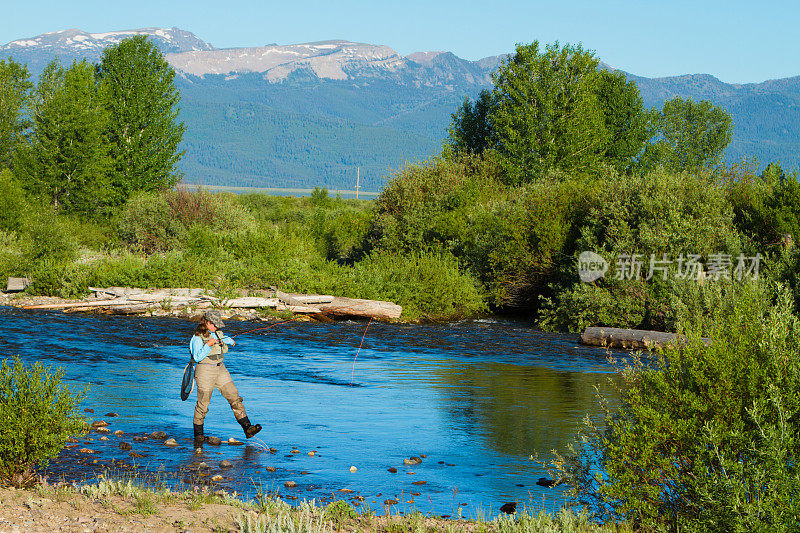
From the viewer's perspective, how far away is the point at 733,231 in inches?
1062

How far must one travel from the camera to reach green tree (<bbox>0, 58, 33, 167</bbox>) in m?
60.3

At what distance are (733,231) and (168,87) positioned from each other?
3947cm

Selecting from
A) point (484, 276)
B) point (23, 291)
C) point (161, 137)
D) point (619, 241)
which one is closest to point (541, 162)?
point (484, 276)

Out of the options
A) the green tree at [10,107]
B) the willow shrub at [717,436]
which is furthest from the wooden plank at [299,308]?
the green tree at [10,107]

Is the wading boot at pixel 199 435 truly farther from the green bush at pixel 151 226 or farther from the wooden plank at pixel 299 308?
the green bush at pixel 151 226

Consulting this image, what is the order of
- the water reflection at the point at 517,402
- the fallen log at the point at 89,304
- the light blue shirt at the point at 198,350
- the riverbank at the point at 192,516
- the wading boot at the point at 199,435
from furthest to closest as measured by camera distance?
the fallen log at the point at 89,304 < the water reflection at the point at 517,402 < the light blue shirt at the point at 198,350 < the wading boot at the point at 199,435 < the riverbank at the point at 192,516

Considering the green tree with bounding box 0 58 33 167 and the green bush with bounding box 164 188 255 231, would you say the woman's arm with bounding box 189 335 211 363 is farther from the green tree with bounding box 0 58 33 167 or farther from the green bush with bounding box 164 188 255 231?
the green tree with bounding box 0 58 33 167

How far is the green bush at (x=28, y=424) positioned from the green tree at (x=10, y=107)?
57.4 metres

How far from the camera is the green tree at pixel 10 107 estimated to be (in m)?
60.3

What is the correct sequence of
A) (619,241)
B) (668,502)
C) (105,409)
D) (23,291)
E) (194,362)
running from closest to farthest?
1. (668,502)
2. (194,362)
3. (105,409)
4. (619,241)
5. (23,291)

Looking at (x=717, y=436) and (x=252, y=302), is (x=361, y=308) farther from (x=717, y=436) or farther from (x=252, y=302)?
(x=717, y=436)

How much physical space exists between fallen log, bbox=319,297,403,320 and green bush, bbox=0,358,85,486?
21.0 m

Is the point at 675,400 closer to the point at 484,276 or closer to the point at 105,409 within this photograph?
the point at 105,409

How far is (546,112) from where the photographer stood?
4800 cm
